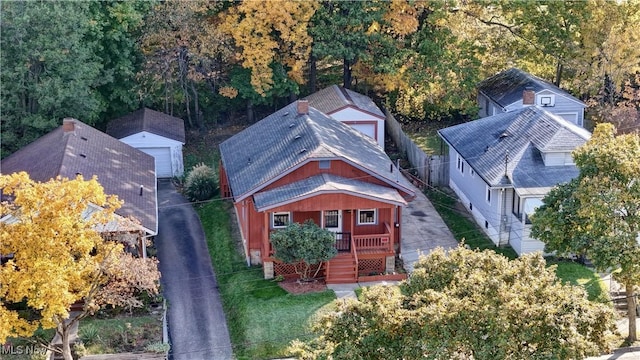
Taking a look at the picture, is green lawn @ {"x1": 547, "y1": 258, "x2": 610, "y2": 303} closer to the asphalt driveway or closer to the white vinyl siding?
the asphalt driveway

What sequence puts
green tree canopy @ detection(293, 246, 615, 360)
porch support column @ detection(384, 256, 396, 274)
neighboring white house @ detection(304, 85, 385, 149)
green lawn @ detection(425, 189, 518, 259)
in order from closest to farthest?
green tree canopy @ detection(293, 246, 615, 360)
porch support column @ detection(384, 256, 396, 274)
green lawn @ detection(425, 189, 518, 259)
neighboring white house @ detection(304, 85, 385, 149)

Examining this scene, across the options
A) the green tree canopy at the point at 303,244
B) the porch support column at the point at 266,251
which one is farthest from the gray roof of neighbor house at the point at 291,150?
the green tree canopy at the point at 303,244

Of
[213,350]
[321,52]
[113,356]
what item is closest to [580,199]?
[213,350]

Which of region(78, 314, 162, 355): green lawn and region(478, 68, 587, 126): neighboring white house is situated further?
region(478, 68, 587, 126): neighboring white house

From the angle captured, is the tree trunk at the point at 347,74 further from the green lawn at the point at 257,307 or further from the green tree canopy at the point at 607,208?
the green tree canopy at the point at 607,208

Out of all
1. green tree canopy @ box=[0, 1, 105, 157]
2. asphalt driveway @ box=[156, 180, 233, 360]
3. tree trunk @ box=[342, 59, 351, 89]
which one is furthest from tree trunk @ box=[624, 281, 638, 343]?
green tree canopy @ box=[0, 1, 105, 157]

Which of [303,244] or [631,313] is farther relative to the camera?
[303,244]

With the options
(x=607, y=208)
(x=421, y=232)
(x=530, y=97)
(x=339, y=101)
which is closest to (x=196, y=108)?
(x=339, y=101)

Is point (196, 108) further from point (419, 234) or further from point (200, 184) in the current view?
point (419, 234)
